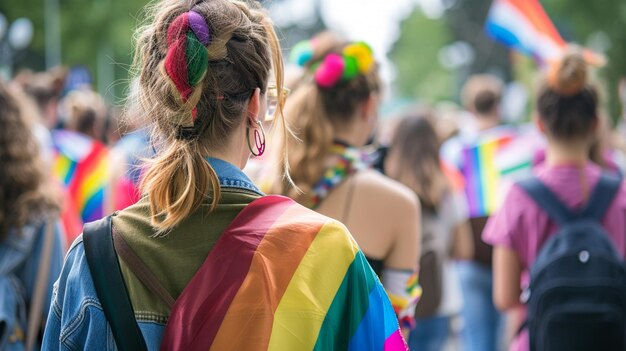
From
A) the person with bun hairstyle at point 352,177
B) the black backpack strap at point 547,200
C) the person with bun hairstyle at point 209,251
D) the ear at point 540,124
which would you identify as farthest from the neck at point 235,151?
the ear at point 540,124

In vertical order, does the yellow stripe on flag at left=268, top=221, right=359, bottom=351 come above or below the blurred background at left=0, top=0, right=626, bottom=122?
above

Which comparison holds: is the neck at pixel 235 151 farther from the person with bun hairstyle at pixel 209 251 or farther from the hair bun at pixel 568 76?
the hair bun at pixel 568 76

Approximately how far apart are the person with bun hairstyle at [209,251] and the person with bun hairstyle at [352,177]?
4.24ft

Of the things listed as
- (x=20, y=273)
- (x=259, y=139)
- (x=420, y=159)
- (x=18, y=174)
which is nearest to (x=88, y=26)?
(x=420, y=159)

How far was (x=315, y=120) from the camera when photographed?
11.2 ft

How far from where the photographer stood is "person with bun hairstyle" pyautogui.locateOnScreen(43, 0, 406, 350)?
1931 mm

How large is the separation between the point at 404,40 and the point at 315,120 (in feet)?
165

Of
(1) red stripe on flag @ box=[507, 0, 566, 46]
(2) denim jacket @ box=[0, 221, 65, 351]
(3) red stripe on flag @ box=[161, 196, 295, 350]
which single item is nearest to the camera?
(3) red stripe on flag @ box=[161, 196, 295, 350]

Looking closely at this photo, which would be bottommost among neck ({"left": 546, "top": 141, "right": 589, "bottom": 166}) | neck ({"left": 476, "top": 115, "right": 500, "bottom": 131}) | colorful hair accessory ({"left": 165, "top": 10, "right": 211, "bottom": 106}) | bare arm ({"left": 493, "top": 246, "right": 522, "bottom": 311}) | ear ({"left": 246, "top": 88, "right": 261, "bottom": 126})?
neck ({"left": 476, "top": 115, "right": 500, "bottom": 131})

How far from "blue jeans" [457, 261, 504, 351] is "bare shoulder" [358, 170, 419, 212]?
255 centimetres

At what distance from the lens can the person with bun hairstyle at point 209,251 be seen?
1931 mm

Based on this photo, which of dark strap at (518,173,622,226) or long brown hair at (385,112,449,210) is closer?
dark strap at (518,173,622,226)

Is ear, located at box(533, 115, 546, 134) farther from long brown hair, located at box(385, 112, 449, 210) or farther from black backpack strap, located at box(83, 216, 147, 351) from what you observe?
black backpack strap, located at box(83, 216, 147, 351)

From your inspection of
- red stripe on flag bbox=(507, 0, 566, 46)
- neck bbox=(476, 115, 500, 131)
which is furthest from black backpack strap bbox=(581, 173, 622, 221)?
neck bbox=(476, 115, 500, 131)
